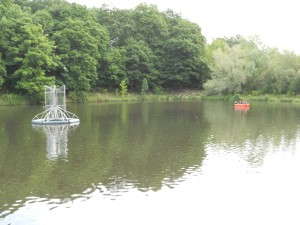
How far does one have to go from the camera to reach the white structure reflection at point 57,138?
60.0 feet

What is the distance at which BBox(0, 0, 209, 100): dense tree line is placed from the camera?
50.8 m

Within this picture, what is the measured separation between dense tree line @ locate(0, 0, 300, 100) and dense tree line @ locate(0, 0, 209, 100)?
125 mm

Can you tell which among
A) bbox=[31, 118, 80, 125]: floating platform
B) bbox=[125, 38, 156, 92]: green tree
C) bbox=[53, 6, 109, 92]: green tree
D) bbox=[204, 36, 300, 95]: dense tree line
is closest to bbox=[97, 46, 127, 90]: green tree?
bbox=[125, 38, 156, 92]: green tree

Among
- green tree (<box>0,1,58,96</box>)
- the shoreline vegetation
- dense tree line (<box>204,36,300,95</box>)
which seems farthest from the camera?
dense tree line (<box>204,36,300,95</box>)

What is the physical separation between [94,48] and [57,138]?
38166 millimetres

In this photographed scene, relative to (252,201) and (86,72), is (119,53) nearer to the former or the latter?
(86,72)

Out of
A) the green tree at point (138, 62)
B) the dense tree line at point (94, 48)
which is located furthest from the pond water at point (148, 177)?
the green tree at point (138, 62)

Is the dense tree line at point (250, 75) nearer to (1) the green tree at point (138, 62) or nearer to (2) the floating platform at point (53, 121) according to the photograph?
(1) the green tree at point (138, 62)

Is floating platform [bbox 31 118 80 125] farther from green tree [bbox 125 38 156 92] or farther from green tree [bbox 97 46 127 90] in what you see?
green tree [bbox 125 38 156 92]

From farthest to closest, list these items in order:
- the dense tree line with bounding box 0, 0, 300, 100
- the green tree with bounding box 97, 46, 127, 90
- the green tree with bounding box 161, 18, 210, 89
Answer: the green tree with bounding box 161, 18, 210, 89 → the green tree with bounding box 97, 46, 127, 90 → the dense tree line with bounding box 0, 0, 300, 100

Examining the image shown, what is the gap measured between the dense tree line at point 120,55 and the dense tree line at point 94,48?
0.41 feet

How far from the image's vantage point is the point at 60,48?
5672cm

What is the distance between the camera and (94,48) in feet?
194


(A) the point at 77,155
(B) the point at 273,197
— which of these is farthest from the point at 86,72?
(B) the point at 273,197
